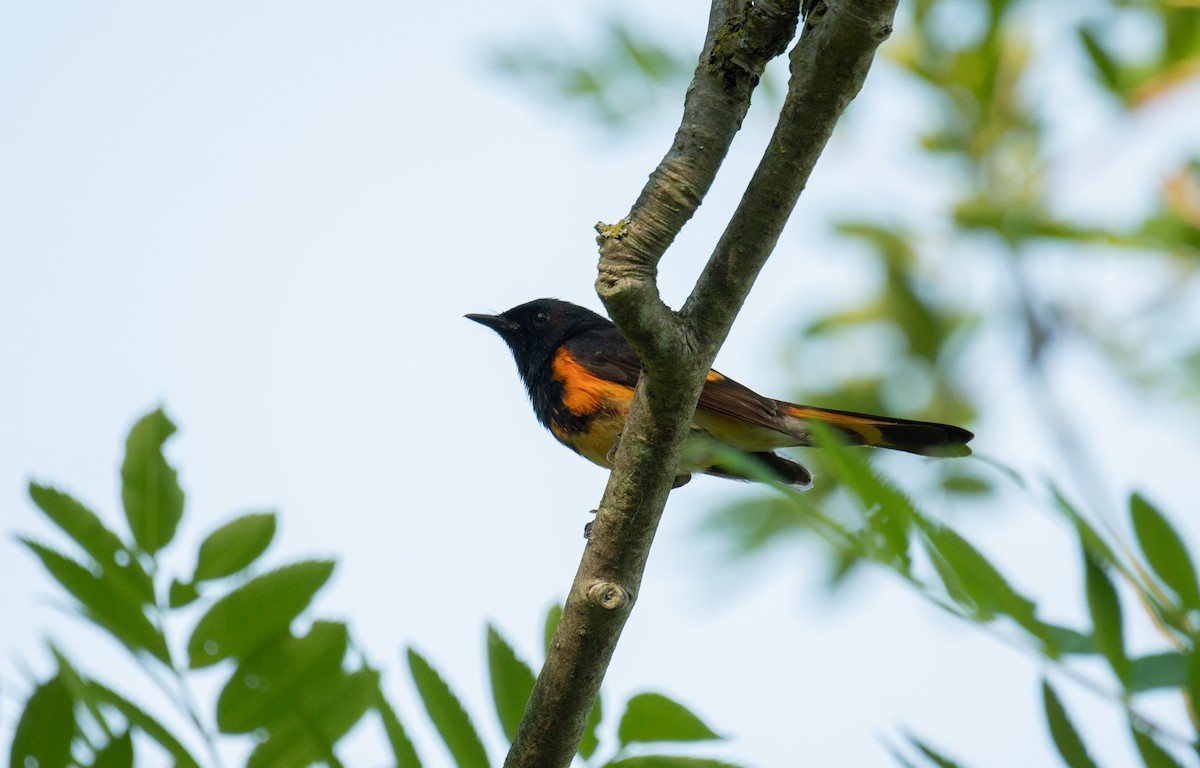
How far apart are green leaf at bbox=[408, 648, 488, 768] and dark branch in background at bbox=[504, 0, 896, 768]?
0.15 m

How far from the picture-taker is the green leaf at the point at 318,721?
6.14ft

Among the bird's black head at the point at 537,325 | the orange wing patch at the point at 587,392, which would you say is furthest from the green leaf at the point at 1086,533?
the bird's black head at the point at 537,325

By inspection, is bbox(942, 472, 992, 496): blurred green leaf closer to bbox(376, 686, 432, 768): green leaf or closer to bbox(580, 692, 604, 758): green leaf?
bbox(580, 692, 604, 758): green leaf

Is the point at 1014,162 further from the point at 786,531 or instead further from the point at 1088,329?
the point at 786,531

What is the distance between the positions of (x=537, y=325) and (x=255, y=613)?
3.75 meters

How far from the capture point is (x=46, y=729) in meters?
1.55

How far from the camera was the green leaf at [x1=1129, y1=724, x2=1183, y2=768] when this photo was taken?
1.00 m

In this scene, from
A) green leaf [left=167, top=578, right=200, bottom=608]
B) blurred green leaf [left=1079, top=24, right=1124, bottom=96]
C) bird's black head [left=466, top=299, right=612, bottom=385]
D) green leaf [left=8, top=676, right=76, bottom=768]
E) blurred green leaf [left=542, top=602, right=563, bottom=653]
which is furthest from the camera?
bird's black head [left=466, top=299, right=612, bottom=385]

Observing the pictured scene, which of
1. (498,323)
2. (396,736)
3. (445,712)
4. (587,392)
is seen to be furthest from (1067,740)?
(498,323)

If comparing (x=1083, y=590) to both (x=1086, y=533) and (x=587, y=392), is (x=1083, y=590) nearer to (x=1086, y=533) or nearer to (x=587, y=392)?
(x=1086, y=533)

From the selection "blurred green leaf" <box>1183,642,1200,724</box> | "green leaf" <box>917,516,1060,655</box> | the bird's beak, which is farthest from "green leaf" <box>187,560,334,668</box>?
the bird's beak

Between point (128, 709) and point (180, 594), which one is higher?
point (180, 594)

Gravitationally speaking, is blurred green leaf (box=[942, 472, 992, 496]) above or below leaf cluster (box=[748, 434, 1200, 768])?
above

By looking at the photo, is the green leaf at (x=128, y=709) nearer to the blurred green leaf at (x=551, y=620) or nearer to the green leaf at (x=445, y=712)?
the green leaf at (x=445, y=712)
